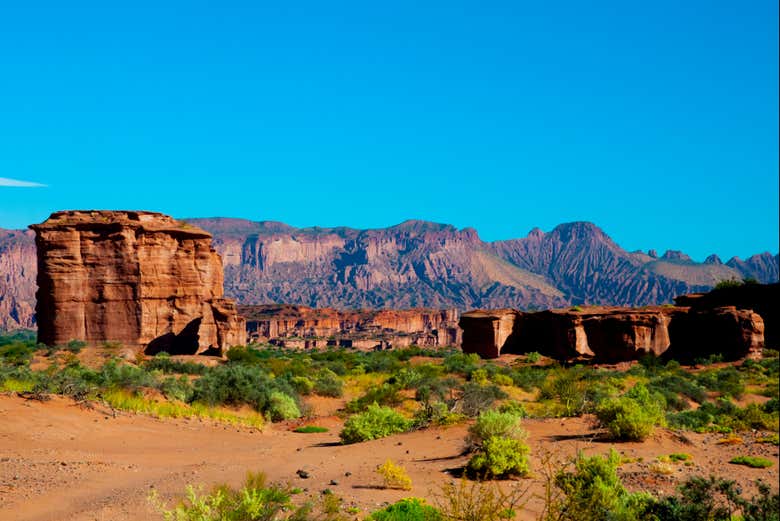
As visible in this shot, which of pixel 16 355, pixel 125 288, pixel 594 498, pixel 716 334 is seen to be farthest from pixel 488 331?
pixel 594 498

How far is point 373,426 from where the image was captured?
15.7m

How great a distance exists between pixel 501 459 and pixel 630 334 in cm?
3516

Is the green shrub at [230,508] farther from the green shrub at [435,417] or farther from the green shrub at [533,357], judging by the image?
the green shrub at [533,357]

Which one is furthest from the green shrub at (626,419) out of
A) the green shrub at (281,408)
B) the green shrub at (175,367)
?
the green shrub at (175,367)

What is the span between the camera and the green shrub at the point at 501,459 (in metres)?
10.9

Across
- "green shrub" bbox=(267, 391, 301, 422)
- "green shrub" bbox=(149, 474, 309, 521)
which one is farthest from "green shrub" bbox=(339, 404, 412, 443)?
"green shrub" bbox=(149, 474, 309, 521)

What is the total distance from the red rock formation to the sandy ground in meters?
28.4

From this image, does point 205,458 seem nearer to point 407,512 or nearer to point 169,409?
point 169,409

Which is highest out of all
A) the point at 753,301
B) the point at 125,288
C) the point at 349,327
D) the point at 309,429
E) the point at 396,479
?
the point at 125,288

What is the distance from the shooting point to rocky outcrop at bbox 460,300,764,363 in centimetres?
4144

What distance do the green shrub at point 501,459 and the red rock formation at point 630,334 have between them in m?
34.1

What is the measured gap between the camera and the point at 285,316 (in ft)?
402

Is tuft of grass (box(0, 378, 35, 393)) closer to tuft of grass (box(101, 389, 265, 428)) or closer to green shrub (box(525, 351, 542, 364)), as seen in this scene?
tuft of grass (box(101, 389, 265, 428))

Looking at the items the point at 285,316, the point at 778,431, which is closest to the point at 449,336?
the point at 285,316
